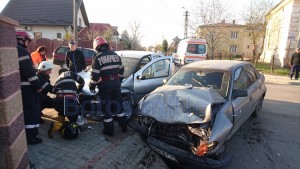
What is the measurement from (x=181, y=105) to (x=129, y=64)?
107 inches

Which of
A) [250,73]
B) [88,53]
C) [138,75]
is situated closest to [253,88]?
[250,73]

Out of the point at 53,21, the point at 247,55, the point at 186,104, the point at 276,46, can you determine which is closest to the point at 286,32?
the point at 276,46

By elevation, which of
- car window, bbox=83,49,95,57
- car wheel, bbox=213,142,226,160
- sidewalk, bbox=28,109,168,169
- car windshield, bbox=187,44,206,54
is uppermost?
car windshield, bbox=187,44,206,54

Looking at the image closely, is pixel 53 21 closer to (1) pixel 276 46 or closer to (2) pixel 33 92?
(1) pixel 276 46

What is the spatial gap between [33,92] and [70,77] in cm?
85

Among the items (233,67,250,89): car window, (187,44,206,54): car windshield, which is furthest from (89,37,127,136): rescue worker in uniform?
(187,44,206,54): car windshield

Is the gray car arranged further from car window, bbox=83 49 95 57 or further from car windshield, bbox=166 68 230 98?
car window, bbox=83 49 95 57

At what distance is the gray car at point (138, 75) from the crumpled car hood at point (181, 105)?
1.43 metres

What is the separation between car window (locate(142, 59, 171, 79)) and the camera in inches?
235

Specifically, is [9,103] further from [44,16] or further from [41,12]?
[41,12]

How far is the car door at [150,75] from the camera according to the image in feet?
18.6

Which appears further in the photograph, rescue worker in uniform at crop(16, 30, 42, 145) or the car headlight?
rescue worker in uniform at crop(16, 30, 42, 145)

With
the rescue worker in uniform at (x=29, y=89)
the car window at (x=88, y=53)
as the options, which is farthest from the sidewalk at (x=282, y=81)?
the rescue worker in uniform at (x=29, y=89)

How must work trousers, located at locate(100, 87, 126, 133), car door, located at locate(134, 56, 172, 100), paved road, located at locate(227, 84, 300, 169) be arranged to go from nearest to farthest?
paved road, located at locate(227, 84, 300, 169) < work trousers, located at locate(100, 87, 126, 133) < car door, located at locate(134, 56, 172, 100)
